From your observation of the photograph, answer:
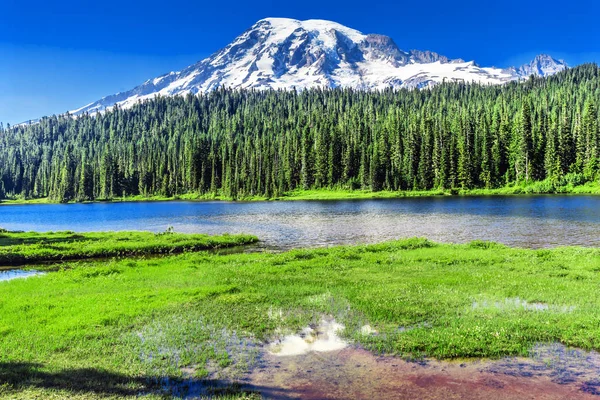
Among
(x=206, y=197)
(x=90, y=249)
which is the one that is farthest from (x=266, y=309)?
(x=206, y=197)

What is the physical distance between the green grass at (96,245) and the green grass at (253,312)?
12.9 m

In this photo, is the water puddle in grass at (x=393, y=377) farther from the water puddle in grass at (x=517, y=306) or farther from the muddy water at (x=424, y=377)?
the water puddle in grass at (x=517, y=306)

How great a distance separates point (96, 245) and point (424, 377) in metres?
41.2

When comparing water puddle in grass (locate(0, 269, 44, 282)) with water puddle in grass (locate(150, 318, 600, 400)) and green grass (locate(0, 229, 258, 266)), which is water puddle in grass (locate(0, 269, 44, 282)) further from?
water puddle in grass (locate(150, 318, 600, 400))

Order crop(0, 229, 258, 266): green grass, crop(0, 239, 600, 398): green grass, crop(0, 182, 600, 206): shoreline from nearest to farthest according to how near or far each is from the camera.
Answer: crop(0, 239, 600, 398): green grass
crop(0, 229, 258, 266): green grass
crop(0, 182, 600, 206): shoreline

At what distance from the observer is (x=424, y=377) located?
43.4 feet

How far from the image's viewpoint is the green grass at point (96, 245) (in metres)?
41.0

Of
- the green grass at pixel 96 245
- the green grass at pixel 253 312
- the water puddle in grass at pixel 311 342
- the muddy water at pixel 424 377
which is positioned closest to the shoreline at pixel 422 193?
the green grass at pixel 96 245

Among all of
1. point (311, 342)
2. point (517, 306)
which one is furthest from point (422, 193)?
point (311, 342)

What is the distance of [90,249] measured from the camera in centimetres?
4303

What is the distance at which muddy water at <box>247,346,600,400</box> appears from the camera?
1223 cm

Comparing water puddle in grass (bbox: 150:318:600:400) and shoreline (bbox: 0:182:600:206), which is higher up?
shoreline (bbox: 0:182:600:206)

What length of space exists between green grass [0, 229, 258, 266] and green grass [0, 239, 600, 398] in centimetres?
1291

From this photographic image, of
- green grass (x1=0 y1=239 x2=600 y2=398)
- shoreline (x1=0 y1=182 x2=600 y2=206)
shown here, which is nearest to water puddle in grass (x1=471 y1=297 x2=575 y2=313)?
green grass (x1=0 y1=239 x2=600 y2=398)
